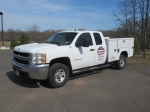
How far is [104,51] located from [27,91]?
382cm

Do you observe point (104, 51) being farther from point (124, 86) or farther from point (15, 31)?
point (15, 31)

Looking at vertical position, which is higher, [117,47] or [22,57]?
[117,47]

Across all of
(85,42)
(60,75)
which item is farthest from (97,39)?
(60,75)

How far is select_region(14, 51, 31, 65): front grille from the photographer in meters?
5.11

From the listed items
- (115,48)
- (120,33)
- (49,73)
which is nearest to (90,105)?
(49,73)

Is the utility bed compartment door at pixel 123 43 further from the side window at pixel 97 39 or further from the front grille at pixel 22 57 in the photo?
the front grille at pixel 22 57

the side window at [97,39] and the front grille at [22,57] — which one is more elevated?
the side window at [97,39]

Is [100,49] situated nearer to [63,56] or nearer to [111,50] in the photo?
[111,50]

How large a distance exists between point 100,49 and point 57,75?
247 centimetres

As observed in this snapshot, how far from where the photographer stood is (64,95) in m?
4.81

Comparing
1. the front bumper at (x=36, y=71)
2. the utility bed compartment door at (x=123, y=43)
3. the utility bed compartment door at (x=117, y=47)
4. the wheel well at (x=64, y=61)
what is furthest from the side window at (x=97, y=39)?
the front bumper at (x=36, y=71)

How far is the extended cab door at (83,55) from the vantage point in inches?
237

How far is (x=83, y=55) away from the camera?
20.5 feet

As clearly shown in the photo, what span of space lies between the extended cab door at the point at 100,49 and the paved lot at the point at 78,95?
3.04 ft
